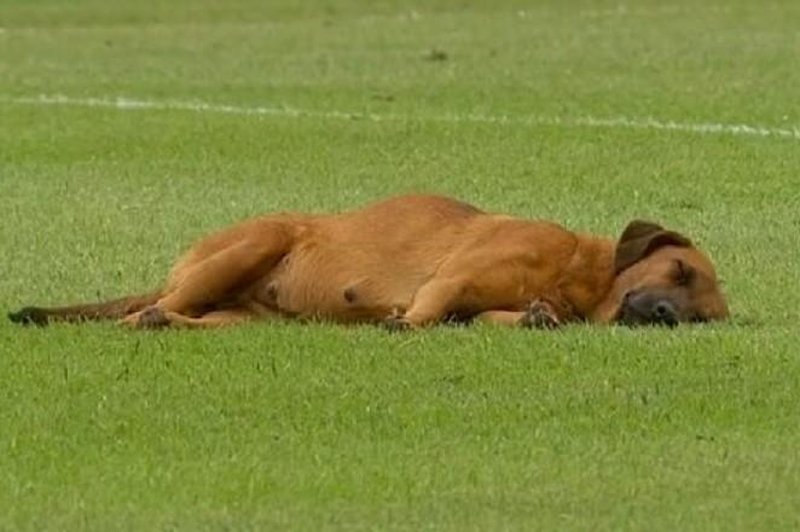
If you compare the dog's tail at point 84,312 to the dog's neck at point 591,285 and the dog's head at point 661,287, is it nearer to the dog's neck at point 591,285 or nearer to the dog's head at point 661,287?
the dog's neck at point 591,285

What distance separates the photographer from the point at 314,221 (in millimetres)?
11930

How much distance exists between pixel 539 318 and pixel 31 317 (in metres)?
1.94

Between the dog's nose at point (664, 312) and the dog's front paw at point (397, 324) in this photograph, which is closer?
the dog's front paw at point (397, 324)

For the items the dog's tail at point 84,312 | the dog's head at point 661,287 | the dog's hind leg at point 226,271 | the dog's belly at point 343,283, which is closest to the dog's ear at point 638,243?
the dog's head at point 661,287

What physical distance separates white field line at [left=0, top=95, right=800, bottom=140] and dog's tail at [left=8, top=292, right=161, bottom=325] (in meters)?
7.75

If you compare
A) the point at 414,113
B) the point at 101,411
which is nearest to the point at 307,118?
the point at 414,113

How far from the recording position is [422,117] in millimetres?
20125

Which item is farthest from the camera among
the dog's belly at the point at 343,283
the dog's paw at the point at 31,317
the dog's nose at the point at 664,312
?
the dog's belly at the point at 343,283

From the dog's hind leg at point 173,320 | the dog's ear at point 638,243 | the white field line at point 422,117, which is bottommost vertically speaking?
the white field line at point 422,117

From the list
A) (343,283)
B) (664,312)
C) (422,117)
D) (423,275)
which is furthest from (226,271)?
(422,117)

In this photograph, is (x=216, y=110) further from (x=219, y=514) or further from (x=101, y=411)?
(x=219, y=514)

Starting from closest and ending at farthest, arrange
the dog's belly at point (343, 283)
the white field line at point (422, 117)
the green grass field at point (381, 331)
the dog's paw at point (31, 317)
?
the green grass field at point (381, 331) < the dog's paw at point (31, 317) < the dog's belly at point (343, 283) < the white field line at point (422, 117)

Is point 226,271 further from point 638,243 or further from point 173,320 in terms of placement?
point 638,243

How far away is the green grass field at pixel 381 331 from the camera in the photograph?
8.45 m
